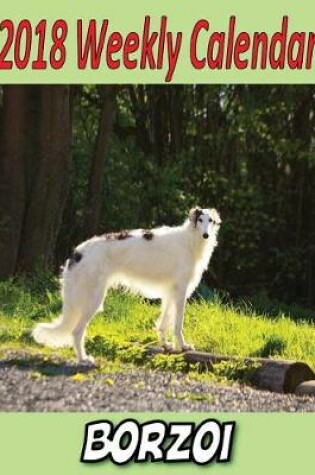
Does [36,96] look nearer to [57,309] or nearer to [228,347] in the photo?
[57,309]

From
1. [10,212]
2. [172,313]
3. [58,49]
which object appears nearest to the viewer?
[172,313]

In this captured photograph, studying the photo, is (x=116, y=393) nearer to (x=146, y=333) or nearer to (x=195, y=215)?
(x=195, y=215)

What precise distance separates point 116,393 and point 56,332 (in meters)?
2.04

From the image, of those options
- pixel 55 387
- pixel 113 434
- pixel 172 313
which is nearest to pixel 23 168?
pixel 172 313

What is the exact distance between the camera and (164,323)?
1106 cm

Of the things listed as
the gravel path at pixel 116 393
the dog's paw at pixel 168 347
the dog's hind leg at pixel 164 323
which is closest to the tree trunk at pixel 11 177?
the dog's hind leg at pixel 164 323

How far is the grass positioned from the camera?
10.5 metres

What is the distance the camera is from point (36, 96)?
709 inches

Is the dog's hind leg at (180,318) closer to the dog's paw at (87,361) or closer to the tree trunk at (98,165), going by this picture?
the dog's paw at (87,361)

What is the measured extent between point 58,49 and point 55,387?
5947 millimetres

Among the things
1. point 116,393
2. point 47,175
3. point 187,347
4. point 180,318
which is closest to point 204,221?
point 180,318

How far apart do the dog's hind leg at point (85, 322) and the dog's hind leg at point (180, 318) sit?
102 centimetres

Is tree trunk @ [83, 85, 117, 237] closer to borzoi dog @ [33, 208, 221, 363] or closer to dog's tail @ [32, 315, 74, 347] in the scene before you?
borzoi dog @ [33, 208, 221, 363]

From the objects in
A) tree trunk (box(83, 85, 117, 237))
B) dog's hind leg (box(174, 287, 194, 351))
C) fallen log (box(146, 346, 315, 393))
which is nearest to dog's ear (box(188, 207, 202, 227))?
dog's hind leg (box(174, 287, 194, 351))
